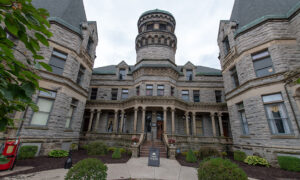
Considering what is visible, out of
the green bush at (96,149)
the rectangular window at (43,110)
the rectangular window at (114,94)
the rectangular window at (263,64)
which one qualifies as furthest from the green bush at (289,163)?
the rectangular window at (114,94)

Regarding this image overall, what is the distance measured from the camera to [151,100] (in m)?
18.1

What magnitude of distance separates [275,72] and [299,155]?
21.9 ft

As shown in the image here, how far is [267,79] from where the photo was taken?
12.1 metres

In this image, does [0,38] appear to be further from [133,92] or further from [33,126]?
[133,92]

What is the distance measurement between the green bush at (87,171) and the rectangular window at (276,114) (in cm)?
1378

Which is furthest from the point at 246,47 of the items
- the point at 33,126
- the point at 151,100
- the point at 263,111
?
the point at 33,126

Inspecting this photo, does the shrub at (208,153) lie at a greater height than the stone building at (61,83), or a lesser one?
lesser

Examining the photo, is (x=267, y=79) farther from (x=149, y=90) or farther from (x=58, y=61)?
(x=58, y=61)

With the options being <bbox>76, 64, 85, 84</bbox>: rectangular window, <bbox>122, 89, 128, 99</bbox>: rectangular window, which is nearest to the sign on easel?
<bbox>76, 64, 85, 84</bbox>: rectangular window

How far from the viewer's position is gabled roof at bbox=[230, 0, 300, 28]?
13645 millimetres

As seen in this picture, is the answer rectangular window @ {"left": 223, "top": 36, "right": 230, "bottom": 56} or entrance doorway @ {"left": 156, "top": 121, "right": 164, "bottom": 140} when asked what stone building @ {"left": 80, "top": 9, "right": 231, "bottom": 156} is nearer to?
entrance doorway @ {"left": 156, "top": 121, "right": 164, "bottom": 140}

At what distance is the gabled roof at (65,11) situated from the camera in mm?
14812

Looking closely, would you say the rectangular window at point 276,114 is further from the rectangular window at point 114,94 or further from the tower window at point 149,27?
the tower window at point 149,27

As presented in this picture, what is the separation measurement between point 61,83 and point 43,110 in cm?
293
